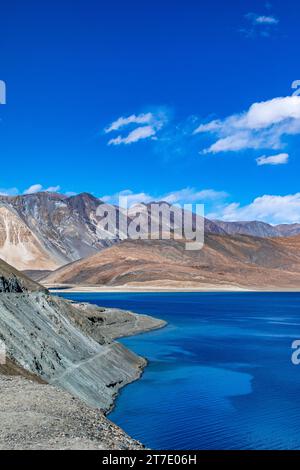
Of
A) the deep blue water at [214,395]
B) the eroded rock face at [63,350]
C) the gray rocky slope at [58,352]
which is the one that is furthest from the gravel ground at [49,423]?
the eroded rock face at [63,350]

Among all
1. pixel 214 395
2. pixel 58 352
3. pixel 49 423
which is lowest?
pixel 214 395

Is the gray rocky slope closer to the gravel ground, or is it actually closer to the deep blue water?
the gravel ground

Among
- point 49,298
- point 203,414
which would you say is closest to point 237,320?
point 49,298

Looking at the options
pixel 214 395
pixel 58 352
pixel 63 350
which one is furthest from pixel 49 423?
pixel 214 395

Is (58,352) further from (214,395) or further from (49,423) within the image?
(49,423)

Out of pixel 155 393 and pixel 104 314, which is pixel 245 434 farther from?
pixel 104 314
